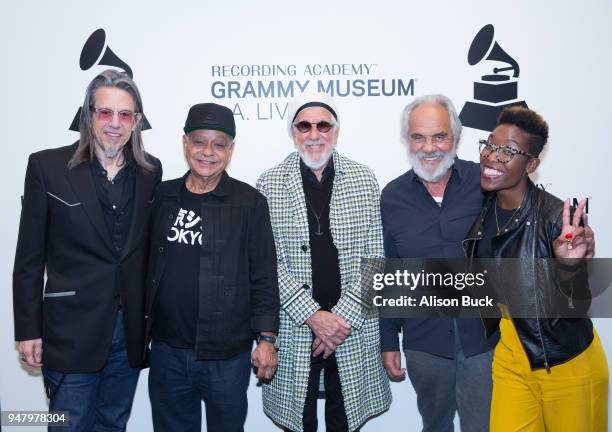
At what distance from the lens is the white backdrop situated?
3424mm

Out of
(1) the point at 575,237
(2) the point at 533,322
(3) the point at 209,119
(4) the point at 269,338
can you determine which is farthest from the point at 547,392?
(3) the point at 209,119

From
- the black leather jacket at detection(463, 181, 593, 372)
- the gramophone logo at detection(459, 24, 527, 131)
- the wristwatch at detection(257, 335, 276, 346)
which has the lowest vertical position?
the wristwatch at detection(257, 335, 276, 346)

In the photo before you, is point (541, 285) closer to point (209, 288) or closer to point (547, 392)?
point (547, 392)

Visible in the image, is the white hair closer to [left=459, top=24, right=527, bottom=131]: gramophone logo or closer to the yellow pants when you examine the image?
[left=459, top=24, right=527, bottom=131]: gramophone logo

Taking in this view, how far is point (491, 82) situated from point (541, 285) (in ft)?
5.49

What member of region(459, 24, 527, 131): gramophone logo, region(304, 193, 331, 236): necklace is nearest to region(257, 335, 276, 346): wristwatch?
region(304, 193, 331, 236): necklace

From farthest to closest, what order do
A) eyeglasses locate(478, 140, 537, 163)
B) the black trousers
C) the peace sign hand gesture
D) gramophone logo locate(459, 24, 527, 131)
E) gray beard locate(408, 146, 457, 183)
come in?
gramophone logo locate(459, 24, 527, 131)
the black trousers
gray beard locate(408, 146, 457, 183)
eyeglasses locate(478, 140, 537, 163)
the peace sign hand gesture

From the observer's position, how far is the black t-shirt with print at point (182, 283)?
2541mm

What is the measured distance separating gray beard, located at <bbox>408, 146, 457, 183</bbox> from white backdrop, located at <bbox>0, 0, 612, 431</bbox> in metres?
0.74

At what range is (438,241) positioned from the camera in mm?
2660

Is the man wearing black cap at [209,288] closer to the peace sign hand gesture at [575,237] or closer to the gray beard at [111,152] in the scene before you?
the gray beard at [111,152]

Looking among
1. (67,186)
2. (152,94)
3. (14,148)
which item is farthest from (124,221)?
(14,148)

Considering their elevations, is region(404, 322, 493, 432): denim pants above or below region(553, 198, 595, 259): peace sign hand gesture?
below

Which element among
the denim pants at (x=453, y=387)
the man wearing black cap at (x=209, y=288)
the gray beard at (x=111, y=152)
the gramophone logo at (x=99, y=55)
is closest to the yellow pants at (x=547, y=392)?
the denim pants at (x=453, y=387)
